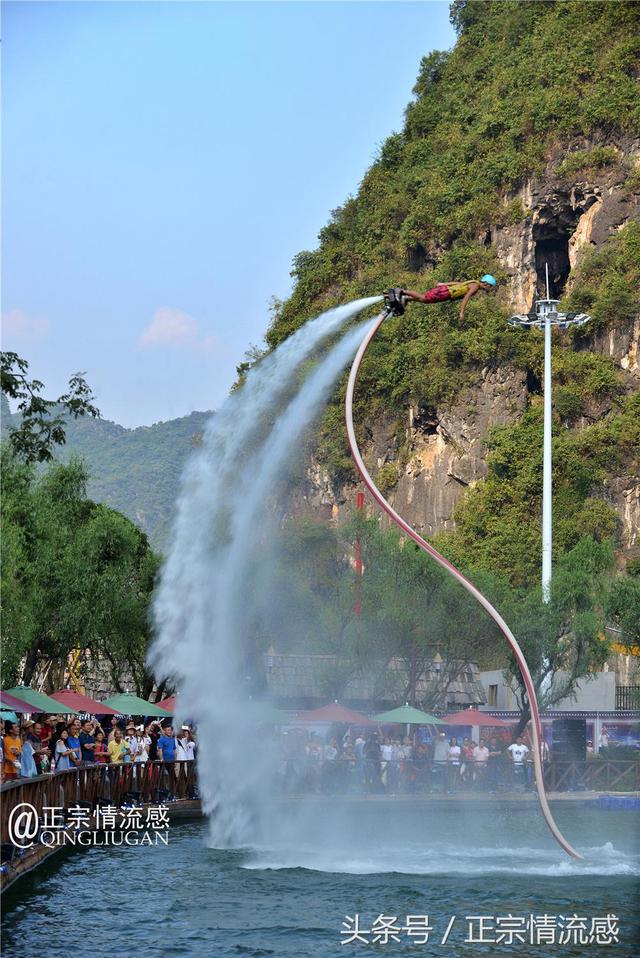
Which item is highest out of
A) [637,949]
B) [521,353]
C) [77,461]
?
[521,353]

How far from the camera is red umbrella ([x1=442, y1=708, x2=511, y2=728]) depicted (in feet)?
157

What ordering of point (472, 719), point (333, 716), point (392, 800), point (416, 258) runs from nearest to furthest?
1. point (392, 800)
2. point (333, 716)
3. point (472, 719)
4. point (416, 258)

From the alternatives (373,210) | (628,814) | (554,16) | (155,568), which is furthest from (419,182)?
(628,814)

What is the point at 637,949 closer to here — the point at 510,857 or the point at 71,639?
the point at 510,857

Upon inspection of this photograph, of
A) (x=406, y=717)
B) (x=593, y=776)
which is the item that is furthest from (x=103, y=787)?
(x=593, y=776)

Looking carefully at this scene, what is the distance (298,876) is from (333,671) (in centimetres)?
2930

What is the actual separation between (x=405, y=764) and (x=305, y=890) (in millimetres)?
20115

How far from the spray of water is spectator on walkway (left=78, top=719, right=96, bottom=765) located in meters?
2.71

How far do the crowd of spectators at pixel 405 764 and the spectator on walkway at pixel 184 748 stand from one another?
8.34 feet

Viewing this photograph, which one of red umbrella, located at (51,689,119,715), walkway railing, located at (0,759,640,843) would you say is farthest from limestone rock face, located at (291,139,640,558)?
red umbrella, located at (51,689,119,715)

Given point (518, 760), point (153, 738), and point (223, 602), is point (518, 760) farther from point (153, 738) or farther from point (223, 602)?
point (223, 602)

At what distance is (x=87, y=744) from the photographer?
29797 millimetres

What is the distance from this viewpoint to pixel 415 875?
25.2 metres

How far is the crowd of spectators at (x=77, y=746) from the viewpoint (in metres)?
24.4
